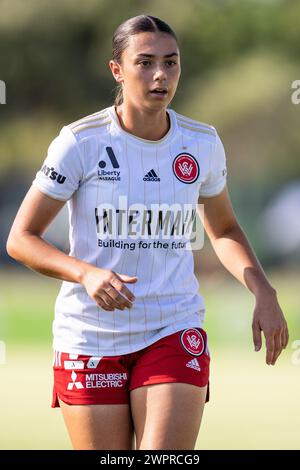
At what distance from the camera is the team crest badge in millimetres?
4422

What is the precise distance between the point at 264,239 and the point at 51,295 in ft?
15.6

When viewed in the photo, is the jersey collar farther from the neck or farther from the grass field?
the grass field

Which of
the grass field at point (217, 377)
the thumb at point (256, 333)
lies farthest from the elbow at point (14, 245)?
the grass field at point (217, 377)

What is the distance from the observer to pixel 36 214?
430 centimetres

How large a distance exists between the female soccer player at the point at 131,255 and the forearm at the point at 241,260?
1 centimetres

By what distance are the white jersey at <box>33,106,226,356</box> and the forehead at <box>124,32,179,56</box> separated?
1.03 ft

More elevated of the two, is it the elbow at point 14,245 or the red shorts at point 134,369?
the elbow at point 14,245

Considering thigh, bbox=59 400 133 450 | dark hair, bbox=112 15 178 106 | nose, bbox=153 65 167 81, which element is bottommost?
thigh, bbox=59 400 133 450

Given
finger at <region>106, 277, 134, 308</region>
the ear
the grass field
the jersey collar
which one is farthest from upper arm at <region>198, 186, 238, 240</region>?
the grass field

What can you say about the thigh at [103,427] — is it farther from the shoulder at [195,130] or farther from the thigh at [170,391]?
the shoulder at [195,130]

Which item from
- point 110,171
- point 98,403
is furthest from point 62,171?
point 98,403

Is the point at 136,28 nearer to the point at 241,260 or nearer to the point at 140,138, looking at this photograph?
the point at 140,138

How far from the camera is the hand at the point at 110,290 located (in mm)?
3840
